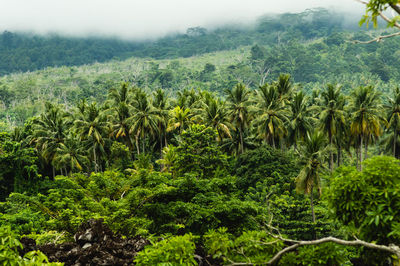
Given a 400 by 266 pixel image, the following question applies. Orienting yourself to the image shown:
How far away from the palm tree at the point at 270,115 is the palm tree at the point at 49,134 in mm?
25366

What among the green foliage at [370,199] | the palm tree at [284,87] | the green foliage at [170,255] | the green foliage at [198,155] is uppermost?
the green foliage at [370,199]

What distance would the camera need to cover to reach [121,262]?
376 inches

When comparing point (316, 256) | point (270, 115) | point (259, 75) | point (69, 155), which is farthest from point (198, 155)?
point (259, 75)

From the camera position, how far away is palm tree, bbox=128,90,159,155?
45219 mm

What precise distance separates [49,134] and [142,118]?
473 inches

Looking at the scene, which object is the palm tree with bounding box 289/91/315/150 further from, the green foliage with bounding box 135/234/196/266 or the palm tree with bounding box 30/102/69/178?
the green foliage with bounding box 135/234/196/266

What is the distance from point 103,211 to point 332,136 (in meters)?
32.9

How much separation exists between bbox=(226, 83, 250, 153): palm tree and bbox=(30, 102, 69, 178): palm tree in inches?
892

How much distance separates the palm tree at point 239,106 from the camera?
4500 cm

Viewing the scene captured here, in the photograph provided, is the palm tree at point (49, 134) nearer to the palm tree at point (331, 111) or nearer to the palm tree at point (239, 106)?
the palm tree at point (239, 106)

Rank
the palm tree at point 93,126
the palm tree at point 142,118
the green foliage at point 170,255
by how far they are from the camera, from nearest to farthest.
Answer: the green foliage at point 170,255 < the palm tree at point 93,126 < the palm tree at point 142,118

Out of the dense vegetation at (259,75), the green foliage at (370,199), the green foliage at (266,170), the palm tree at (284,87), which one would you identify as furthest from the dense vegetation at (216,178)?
the dense vegetation at (259,75)

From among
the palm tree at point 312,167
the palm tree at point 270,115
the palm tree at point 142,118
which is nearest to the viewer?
the palm tree at point 312,167

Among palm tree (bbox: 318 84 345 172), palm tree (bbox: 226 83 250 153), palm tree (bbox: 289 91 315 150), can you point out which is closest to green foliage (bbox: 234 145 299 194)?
palm tree (bbox: 289 91 315 150)
